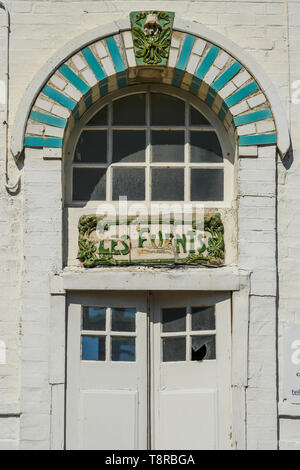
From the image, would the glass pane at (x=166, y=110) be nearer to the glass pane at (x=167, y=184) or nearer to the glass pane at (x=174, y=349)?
the glass pane at (x=167, y=184)

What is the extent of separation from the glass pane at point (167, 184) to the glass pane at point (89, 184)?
1.90 ft

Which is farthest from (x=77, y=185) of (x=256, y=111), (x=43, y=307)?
(x=256, y=111)

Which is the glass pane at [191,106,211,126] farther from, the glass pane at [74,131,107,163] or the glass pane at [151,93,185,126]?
the glass pane at [74,131,107,163]

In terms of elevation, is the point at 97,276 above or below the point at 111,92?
below

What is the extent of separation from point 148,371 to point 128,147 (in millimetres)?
2499

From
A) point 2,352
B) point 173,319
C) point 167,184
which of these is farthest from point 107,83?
point 2,352

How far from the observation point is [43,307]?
939 centimetres

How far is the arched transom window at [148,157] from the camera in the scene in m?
9.88

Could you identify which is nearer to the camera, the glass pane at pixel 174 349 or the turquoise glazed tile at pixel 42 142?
the turquoise glazed tile at pixel 42 142

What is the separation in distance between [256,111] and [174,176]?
116cm

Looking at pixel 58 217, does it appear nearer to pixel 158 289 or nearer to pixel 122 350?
pixel 158 289

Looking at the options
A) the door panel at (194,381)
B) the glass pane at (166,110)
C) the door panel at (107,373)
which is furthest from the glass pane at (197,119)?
the door panel at (107,373)

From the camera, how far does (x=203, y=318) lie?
9617 mm
